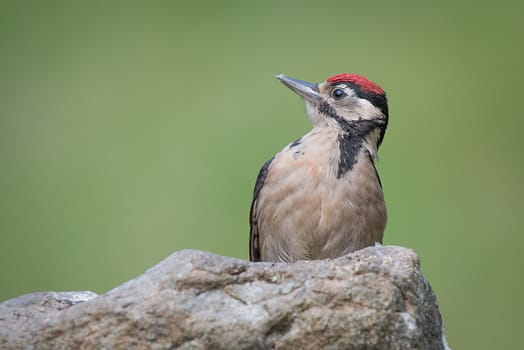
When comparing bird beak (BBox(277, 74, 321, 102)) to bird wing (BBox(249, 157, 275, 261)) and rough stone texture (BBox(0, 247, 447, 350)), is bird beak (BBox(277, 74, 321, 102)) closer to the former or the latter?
bird wing (BBox(249, 157, 275, 261))

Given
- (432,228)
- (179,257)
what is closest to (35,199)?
(432,228)

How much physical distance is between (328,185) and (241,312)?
1937 millimetres

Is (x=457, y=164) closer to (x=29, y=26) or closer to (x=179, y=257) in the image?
(x=29, y=26)

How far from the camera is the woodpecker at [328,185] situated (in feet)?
17.7

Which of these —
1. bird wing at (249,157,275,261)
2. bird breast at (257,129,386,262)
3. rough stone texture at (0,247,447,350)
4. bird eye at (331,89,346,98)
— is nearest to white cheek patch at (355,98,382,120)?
bird eye at (331,89,346,98)

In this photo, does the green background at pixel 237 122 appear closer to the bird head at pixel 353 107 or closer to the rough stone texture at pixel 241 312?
the bird head at pixel 353 107

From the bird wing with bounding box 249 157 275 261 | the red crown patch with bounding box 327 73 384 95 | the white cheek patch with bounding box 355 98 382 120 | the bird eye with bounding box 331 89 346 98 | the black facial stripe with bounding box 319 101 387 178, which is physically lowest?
the bird wing with bounding box 249 157 275 261

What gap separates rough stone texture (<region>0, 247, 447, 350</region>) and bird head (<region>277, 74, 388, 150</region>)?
2072mm

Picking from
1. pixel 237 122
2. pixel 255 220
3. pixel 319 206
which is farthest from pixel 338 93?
pixel 237 122

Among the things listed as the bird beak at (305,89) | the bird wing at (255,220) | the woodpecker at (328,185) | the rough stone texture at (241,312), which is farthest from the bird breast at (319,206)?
the rough stone texture at (241,312)

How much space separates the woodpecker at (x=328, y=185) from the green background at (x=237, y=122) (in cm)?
174

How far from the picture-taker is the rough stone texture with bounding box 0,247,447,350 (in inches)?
139

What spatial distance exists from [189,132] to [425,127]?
6.74ft

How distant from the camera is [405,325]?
3652mm
